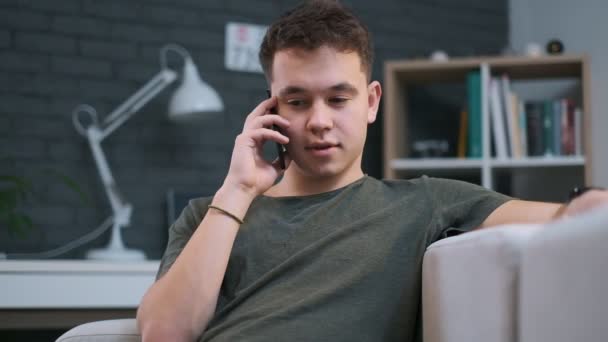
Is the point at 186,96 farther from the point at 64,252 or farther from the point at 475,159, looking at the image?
the point at 475,159

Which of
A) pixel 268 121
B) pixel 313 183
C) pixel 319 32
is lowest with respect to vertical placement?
pixel 313 183

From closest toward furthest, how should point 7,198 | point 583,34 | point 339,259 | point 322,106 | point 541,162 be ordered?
point 339,259, point 322,106, point 7,198, point 541,162, point 583,34

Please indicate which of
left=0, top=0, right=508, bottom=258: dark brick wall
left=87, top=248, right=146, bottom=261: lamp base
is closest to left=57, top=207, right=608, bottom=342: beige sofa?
left=87, top=248, right=146, bottom=261: lamp base

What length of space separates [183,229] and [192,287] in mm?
194

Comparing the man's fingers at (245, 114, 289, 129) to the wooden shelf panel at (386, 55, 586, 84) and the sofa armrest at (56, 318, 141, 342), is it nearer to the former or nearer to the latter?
the sofa armrest at (56, 318, 141, 342)

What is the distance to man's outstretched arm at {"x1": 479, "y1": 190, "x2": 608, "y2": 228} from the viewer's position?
94 centimetres

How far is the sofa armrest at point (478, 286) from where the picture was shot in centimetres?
89

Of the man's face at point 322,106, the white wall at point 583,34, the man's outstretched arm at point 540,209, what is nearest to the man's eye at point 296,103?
the man's face at point 322,106

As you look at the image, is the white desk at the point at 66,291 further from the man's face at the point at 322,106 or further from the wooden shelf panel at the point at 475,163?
the wooden shelf panel at the point at 475,163

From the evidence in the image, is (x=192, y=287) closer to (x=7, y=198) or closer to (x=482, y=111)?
(x=7, y=198)

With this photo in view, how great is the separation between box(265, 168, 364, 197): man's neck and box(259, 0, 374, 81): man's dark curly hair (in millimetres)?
193

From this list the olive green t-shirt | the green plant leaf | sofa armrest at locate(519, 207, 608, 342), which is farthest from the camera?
the green plant leaf

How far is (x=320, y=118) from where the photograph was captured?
136 cm

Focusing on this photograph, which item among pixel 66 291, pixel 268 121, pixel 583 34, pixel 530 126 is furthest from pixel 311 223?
pixel 583 34
